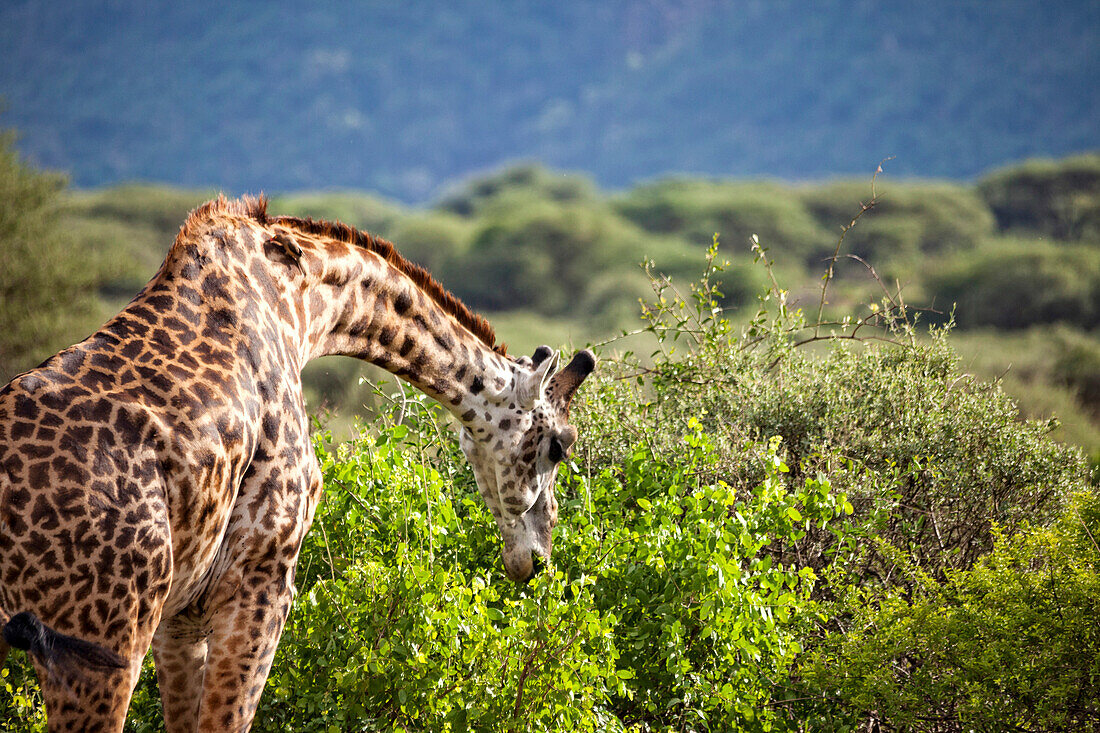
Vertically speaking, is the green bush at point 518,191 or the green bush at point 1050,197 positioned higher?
the green bush at point 518,191

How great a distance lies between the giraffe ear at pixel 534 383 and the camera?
14.1 ft

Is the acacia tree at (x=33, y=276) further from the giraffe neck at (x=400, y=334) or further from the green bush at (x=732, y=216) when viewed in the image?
the green bush at (x=732, y=216)

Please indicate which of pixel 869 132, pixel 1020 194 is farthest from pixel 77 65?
pixel 1020 194

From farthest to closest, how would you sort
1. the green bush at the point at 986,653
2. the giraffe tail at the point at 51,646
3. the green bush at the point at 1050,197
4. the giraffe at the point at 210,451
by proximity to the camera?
1. the green bush at the point at 1050,197
2. the green bush at the point at 986,653
3. the giraffe at the point at 210,451
4. the giraffe tail at the point at 51,646

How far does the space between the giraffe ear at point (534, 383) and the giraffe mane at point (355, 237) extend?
0.23 meters

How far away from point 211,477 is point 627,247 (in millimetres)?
44714

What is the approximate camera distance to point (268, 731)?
390 centimetres

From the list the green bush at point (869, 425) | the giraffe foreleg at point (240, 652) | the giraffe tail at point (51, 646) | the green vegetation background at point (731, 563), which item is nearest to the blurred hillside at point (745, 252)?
the green bush at point (869, 425)

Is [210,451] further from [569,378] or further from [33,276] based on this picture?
[33,276]

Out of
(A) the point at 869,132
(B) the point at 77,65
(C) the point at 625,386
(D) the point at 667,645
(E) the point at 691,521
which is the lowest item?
(D) the point at 667,645

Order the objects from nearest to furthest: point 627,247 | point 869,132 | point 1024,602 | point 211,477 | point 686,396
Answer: point 211,477 < point 1024,602 < point 686,396 < point 627,247 < point 869,132

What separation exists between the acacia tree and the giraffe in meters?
16.1

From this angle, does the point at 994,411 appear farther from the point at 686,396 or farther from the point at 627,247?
the point at 627,247

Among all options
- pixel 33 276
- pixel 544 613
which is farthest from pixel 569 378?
pixel 33 276
